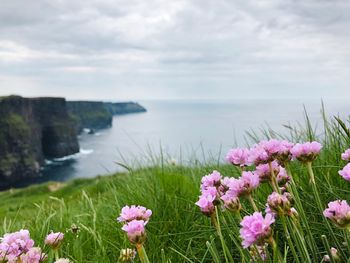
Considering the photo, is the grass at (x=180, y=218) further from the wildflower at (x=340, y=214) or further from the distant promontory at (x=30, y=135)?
the distant promontory at (x=30, y=135)

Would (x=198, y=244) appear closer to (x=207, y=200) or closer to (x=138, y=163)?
(x=207, y=200)

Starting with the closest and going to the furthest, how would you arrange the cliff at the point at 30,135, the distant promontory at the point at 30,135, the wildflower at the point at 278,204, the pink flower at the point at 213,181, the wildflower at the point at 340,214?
1. the wildflower at the point at 340,214
2. the wildflower at the point at 278,204
3. the pink flower at the point at 213,181
4. the distant promontory at the point at 30,135
5. the cliff at the point at 30,135

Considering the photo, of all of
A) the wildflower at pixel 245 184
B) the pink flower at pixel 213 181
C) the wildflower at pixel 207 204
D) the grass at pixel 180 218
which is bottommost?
the grass at pixel 180 218

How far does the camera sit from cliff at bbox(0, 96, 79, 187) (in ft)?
431

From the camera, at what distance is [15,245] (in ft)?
8.67

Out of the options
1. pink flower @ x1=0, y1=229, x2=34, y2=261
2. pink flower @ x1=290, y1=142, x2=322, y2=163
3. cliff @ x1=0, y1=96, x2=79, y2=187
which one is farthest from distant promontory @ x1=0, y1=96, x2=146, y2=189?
pink flower @ x1=290, y1=142, x2=322, y2=163

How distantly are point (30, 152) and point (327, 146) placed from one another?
468 feet

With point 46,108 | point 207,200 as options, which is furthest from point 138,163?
point 46,108

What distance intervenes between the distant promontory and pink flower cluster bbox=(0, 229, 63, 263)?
13205 centimetres

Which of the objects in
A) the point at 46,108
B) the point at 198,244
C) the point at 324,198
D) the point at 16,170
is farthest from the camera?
the point at 46,108

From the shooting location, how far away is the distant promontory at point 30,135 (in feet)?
430

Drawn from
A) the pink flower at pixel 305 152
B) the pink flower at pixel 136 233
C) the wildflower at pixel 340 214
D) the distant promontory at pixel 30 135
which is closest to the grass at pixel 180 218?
the pink flower at pixel 305 152

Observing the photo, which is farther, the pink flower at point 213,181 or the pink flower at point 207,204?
the pink flower at point 213,181

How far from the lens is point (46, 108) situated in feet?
534
